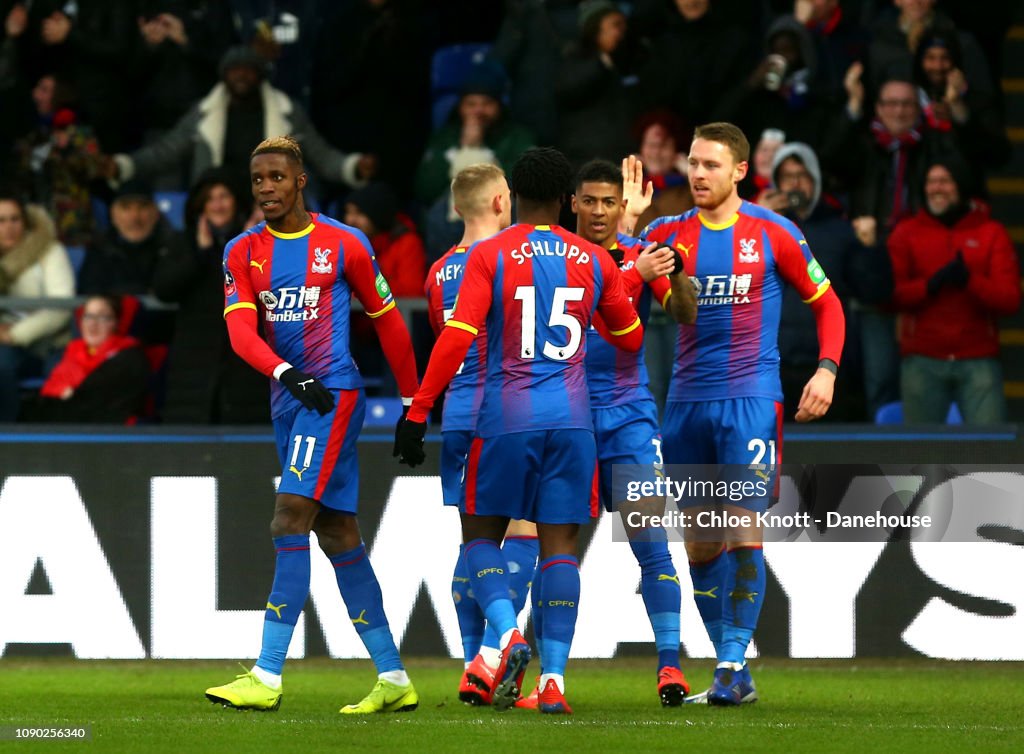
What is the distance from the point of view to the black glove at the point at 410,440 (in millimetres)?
Answer: 7492

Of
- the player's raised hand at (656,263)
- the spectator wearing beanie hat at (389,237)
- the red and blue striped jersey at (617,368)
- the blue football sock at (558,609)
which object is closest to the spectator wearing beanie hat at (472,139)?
the spectator wearing beanie hat at (389,237)

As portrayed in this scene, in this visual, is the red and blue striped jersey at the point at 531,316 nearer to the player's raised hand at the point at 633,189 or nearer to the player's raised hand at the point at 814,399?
the player's raised hand at the point at 633,189

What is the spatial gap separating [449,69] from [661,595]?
717 cm

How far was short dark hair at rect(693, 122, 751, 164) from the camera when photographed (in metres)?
8.50

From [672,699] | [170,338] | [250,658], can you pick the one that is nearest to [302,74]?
[170,338]

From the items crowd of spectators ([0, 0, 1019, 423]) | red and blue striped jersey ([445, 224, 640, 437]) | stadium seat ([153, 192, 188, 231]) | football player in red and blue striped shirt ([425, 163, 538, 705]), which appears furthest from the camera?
stadium seat ([153, 192, 188, 231])

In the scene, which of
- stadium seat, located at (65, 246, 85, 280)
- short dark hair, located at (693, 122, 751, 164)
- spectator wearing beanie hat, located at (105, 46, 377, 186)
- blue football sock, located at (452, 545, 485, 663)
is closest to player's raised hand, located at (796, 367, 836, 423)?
short dark hair, located at (693, 122, 751, 164)

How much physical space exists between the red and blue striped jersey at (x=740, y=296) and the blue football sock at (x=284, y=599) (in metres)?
1.82

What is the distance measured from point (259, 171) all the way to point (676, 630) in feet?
8.39

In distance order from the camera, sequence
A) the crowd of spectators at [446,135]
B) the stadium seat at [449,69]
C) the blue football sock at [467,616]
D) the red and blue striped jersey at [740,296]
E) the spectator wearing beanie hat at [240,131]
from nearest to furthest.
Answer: the red and blue striped jersey at [740,296] < the blue football sock at [467,616] < the crowd of spectators at [446,135] < the spectator wearing beanie hat at [240,131] < the stadium seat at [449,69]

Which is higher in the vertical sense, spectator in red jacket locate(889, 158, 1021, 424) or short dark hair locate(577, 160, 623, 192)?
short dark hair locate(577, 160, 623, 192)

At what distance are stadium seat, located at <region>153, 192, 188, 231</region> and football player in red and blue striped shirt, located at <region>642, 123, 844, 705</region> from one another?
19.4 ft

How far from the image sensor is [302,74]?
47.1ft

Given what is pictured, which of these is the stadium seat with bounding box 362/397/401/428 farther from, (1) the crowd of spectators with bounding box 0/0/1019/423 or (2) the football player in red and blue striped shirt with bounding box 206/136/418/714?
(2) the football player in red and blue striped shirt with bounding box 206/136/418/714
